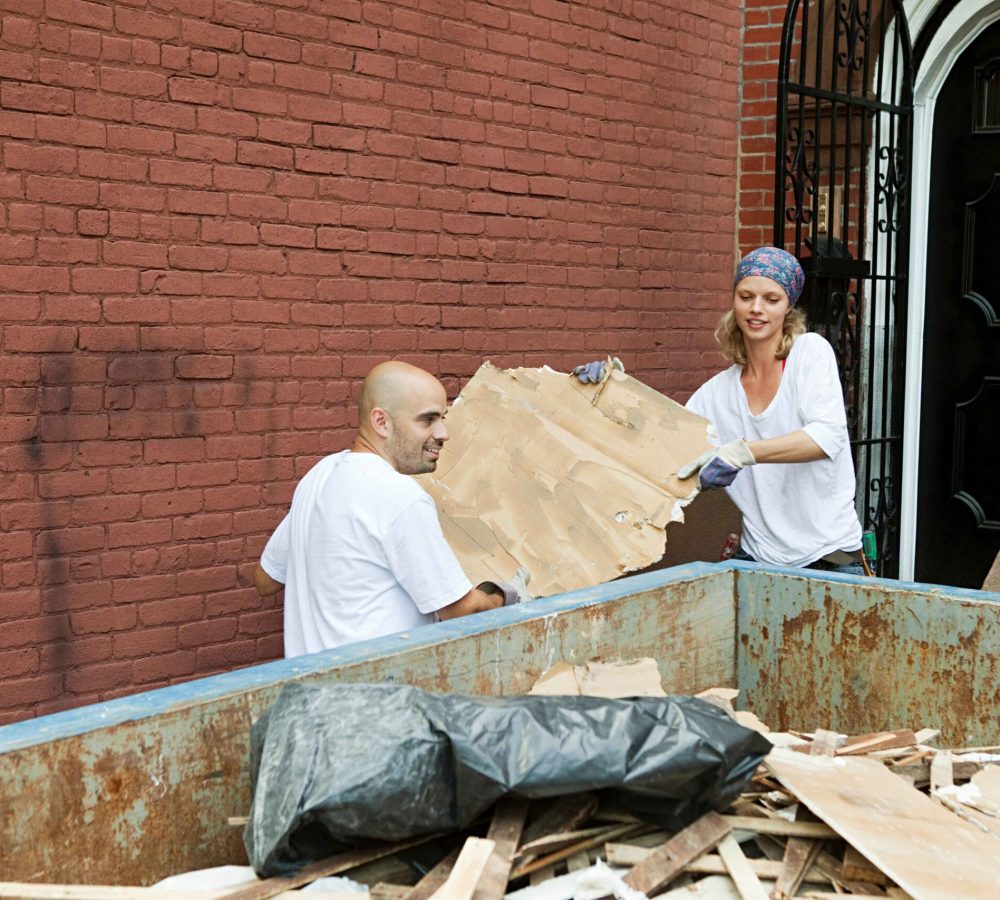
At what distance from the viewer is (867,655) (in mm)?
3404

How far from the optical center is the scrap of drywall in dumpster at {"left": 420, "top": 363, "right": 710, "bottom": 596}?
383 centimetres

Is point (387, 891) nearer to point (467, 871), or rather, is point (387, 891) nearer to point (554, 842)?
point (467, 871)

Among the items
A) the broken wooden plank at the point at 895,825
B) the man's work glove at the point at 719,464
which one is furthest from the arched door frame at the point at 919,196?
the broken wooden plank at the point at 895,825

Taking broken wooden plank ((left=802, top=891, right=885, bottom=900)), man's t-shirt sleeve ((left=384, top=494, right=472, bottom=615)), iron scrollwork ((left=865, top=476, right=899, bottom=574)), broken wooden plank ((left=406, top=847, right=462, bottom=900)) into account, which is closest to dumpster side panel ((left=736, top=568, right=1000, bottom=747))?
man's t-shirt sleeve ((left=384, top=494, right=472, bottom=615))

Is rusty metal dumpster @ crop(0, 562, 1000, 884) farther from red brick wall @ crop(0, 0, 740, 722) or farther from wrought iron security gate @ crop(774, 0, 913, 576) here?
wrought iron security gate @ crop(774, 0, 913, 576)

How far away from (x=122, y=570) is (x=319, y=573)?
1348 millimetres

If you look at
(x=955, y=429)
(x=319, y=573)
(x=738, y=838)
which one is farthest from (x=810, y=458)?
(x=955, y=429)

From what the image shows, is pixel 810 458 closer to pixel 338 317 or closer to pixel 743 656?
pixel 743 656

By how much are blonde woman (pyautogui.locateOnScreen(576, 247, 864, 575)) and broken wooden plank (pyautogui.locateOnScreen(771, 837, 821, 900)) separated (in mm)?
1875

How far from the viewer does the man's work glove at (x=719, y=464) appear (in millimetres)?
3957

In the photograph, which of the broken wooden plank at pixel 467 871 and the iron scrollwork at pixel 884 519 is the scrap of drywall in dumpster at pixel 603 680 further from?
the iron scrollwork at pixel 884 519

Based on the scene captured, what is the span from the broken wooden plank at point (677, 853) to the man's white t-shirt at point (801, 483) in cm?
206

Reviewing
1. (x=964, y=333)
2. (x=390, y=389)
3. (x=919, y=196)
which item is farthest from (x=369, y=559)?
(x=919, y=196)

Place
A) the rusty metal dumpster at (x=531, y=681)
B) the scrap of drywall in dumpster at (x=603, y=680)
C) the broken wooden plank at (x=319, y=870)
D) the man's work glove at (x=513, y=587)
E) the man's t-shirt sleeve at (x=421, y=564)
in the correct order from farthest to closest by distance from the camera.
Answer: the man's work glove at (x=513, y=587) < the man's t-shirt sleeve at (x=421, y=564) < the scrap of drywall in dumpster at (x=603, y=680) < the rusty metal dumpster at (x=531, y=681) < the broken wooden plank at (x=319, y=870)
